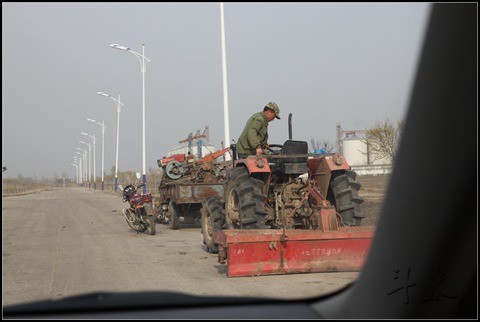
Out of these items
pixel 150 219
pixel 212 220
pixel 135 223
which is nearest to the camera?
pixel 212 220

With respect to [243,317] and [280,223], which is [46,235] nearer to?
[280,223]

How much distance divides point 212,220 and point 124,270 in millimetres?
2354

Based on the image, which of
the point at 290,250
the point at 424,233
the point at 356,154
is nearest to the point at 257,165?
the point at 290,250

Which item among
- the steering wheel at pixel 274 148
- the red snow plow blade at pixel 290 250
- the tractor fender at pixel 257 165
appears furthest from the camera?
the steering wheel at pixel 274 148

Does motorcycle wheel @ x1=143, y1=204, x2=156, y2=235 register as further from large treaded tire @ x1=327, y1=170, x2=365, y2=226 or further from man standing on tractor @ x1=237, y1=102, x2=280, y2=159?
large treaded tire @ x1=327, y1=170, x2=365, y2=226

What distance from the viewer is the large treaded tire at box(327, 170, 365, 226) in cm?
825

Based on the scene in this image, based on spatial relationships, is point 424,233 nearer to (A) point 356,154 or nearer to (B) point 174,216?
(B) point 174,216

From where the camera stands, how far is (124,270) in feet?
25.4

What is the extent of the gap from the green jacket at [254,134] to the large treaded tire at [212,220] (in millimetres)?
1414

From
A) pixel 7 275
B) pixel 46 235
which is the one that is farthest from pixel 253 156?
pixel 46 235

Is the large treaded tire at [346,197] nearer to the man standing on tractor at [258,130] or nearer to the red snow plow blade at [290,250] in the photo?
the red snow plow blade at [290,250]

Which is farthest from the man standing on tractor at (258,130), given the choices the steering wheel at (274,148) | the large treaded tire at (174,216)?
the large treaded tire at (174,216)

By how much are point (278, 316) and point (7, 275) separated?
552 cm

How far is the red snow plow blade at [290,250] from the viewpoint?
6953 millimetres
